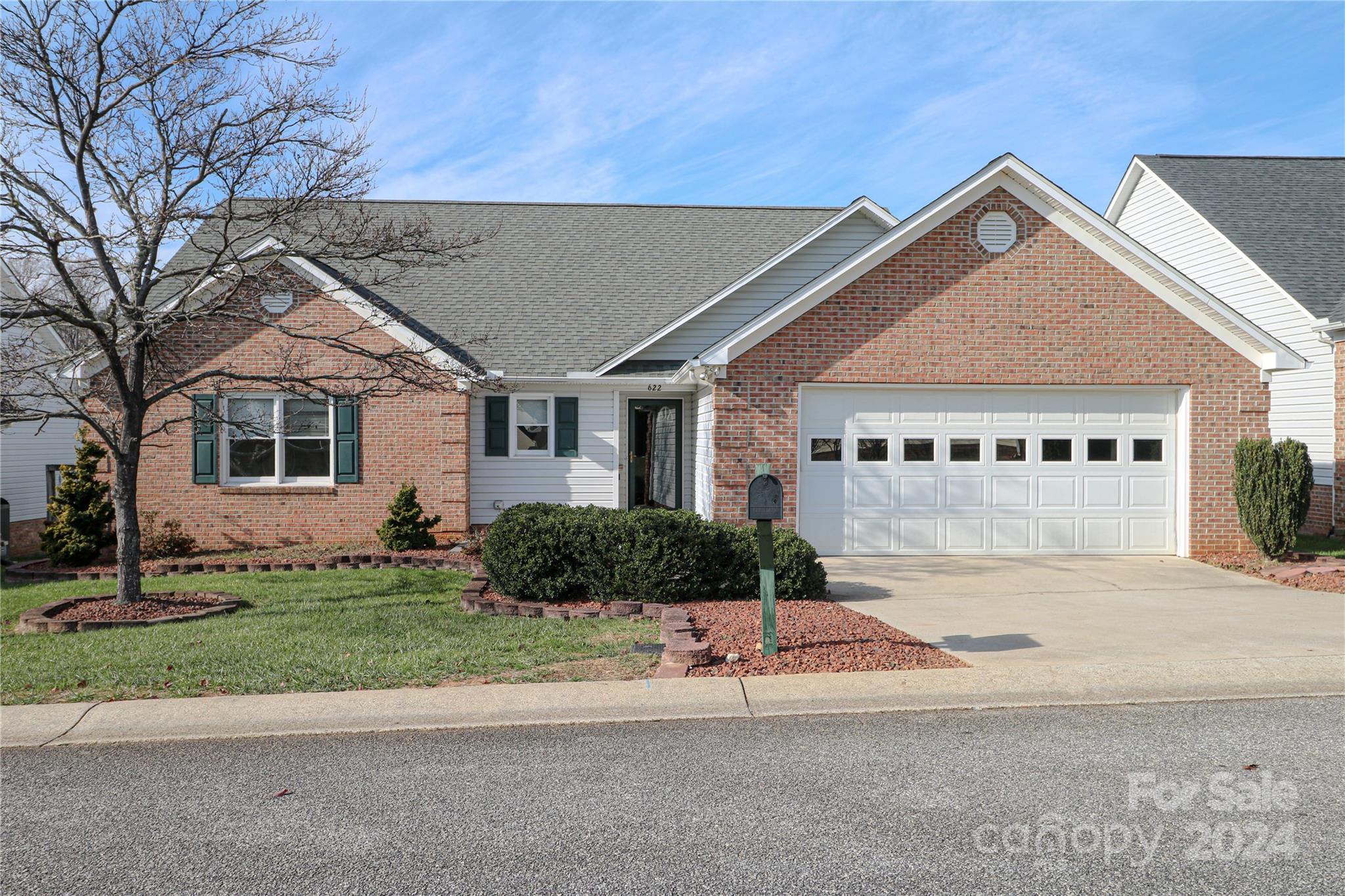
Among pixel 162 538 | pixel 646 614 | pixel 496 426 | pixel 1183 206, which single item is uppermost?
pixel 1183 206

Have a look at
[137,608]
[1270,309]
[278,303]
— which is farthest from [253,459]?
[1270,309]

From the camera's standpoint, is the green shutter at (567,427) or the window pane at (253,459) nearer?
the window pane at (253,459)

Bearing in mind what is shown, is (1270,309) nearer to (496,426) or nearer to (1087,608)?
(1087,608)

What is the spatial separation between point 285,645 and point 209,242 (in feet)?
41.0

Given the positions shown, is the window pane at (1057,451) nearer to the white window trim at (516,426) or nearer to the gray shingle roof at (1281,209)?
the gray shingle roof at (1281,209)

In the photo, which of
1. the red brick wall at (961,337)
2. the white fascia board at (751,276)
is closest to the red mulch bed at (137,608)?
the red brick wall at (961,337)

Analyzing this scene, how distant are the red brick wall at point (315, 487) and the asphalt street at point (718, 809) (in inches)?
402

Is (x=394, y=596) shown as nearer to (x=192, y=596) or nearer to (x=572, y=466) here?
(x=192, y=596)

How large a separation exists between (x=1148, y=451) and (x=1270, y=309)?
6.88 meters

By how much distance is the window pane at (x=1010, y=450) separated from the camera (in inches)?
533

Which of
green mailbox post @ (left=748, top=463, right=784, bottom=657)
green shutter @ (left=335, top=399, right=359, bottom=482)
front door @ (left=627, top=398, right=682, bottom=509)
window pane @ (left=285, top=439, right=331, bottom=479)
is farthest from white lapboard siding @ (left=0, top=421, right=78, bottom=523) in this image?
green mailbox post @ (left=748, top=463, right=784, bottom=657)

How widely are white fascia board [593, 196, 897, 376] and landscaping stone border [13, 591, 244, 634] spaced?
24.8 feet

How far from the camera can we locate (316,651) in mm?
8023

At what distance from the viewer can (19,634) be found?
9.40 m
